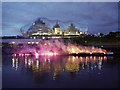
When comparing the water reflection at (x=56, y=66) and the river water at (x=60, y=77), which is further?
the water reflection at (x=56, y=66)

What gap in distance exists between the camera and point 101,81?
1085 cm

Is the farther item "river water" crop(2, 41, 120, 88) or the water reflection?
the water reflection

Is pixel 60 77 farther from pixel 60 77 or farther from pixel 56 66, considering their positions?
pixel 56 66

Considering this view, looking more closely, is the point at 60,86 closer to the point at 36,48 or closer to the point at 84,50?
the point at 84,50

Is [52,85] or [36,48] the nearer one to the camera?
[52,85]

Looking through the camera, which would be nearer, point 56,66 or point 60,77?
point 60,77

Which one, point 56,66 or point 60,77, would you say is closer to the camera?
point 60,77

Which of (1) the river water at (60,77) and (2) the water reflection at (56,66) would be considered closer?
(1) the river water at (60,77)

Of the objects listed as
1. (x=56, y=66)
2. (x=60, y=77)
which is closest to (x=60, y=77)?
(x=60, y=77)

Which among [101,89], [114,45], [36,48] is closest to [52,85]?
[101,89]

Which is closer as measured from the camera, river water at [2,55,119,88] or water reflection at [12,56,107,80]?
river water at [2,55,119,88]

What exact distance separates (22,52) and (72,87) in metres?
21.1

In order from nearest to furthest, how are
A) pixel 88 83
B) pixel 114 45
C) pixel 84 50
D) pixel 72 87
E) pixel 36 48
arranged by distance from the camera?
pixel 72 87 < pixel 88 83 < pixel 84 50 < pixel 36 48 < pixel 114 45

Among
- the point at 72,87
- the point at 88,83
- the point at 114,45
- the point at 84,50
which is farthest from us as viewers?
the point at 114,45
